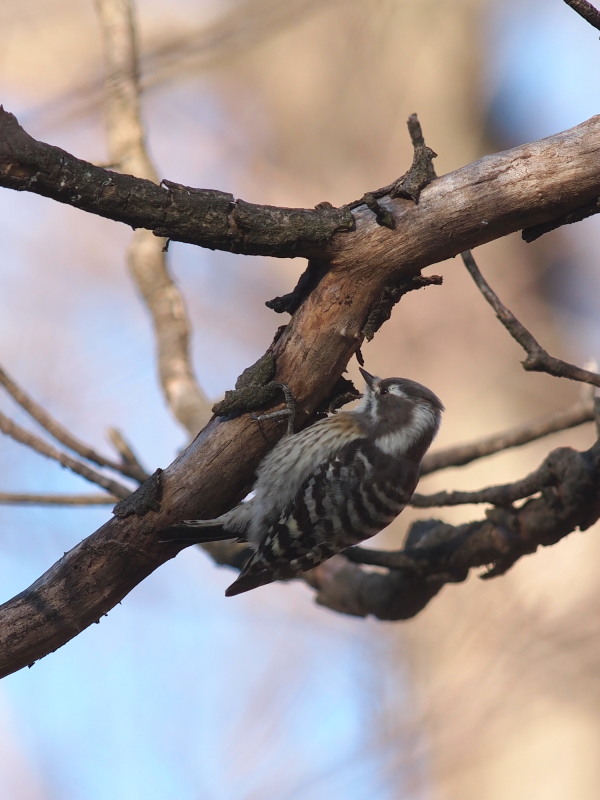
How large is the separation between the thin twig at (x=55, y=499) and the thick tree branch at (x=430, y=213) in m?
2.09

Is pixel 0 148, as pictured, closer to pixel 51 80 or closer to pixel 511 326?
pixel 511 326

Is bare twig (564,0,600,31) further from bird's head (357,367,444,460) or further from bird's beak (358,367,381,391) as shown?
bird's beak (358,367,381,391)

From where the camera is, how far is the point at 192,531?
2854 mm

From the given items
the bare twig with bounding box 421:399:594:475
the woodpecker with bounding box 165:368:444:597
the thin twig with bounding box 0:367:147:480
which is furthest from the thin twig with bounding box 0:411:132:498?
the bare twig with bounding box 421:399:594:475

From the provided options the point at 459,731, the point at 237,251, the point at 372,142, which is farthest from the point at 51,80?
the point at 459,731

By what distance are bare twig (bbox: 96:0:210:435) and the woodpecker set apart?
1.03 metres

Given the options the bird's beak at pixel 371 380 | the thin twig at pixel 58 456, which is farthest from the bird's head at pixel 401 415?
the thin twig at pixel 58 456

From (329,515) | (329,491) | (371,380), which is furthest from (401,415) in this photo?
(329,515)

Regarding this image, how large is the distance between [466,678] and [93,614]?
3871 millimetres

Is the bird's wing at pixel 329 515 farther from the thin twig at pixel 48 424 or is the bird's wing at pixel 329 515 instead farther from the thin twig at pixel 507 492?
the thin twig at pixel 48 424

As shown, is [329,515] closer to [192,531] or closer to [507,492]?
[507,492]

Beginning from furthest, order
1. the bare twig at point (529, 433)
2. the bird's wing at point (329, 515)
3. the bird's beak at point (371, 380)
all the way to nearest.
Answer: the bird's beak at point (371, 380), the bare twig at point (529, 433), the bird's wing at point (329, 515)

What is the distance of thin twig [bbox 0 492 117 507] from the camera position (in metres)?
4.05

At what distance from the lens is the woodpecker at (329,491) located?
3531 mm
